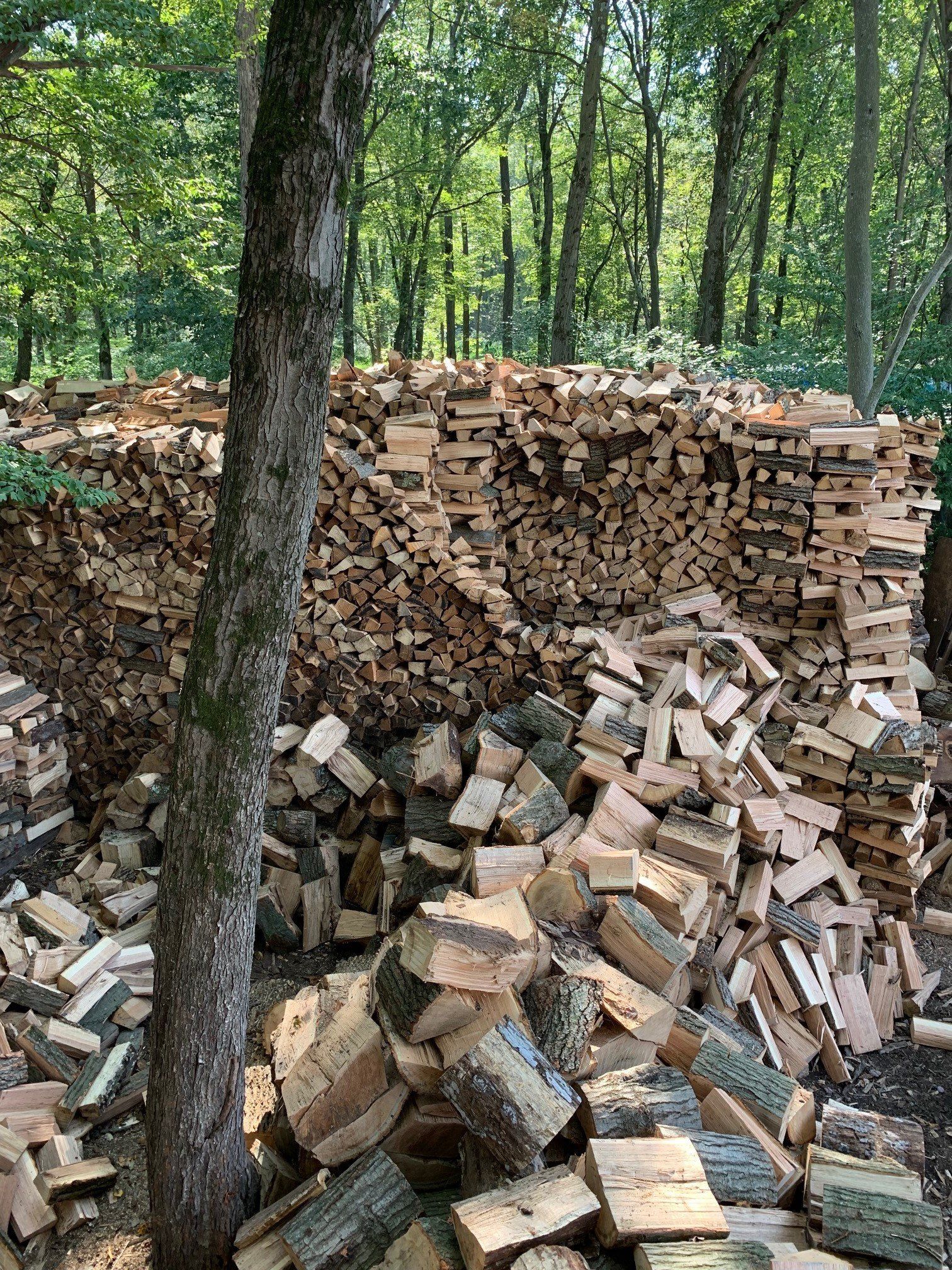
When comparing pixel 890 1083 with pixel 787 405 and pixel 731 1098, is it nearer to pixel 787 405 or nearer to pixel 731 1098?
pixel 731 1098

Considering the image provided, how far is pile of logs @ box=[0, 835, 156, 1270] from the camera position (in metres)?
3.02

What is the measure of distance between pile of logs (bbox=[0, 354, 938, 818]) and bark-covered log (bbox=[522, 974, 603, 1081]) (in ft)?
7.05

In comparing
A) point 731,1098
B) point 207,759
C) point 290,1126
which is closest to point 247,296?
point 207,759

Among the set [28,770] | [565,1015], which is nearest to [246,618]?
[565,1015]

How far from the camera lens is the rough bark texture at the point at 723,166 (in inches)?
390

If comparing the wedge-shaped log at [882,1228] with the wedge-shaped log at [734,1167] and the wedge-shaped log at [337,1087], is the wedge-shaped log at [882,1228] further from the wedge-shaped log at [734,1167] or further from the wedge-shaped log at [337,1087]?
the wedge-shaped log at [337,1087]

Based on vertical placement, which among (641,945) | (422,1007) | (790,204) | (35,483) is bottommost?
(641,945)

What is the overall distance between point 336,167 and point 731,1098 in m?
3.07

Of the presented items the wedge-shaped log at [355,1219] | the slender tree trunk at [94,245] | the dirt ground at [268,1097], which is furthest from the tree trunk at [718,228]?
the wedge-shaped log at [355,1219]

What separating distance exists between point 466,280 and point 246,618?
704 inches

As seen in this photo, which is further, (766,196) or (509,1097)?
(766,196)

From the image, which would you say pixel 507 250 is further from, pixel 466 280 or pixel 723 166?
pixel 723 166

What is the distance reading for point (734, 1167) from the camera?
245 centimetres

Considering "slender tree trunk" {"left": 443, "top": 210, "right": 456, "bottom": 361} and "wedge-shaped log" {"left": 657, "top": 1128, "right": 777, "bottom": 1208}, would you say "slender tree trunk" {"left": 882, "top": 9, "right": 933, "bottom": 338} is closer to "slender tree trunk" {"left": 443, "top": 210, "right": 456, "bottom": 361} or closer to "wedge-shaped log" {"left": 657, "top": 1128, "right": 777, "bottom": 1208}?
"slender tree trunk" {"left": 443, "top": 210, "right": 456, "bottom": 361}
